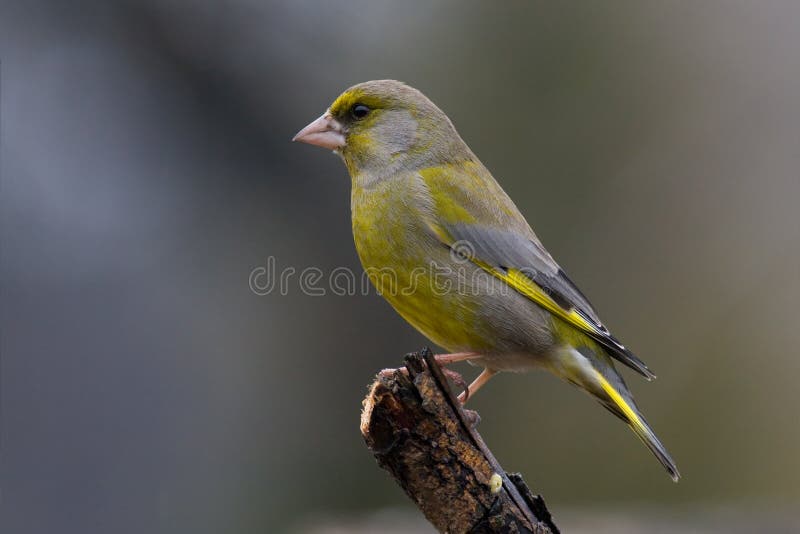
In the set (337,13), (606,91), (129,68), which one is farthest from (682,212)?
(129,68)

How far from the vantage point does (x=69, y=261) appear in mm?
6648

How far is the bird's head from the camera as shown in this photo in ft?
14.3

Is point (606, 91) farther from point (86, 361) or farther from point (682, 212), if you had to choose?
point (86, 361)

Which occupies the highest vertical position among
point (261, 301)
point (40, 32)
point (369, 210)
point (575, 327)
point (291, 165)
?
point (40, 32)

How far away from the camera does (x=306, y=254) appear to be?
7.14m

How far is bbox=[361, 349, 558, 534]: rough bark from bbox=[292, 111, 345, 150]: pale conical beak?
5.75 feet

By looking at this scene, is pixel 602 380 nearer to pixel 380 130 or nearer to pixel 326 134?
pixel 380 130

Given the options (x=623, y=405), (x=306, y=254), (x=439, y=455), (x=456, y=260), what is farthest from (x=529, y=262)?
(x=306, y=254)

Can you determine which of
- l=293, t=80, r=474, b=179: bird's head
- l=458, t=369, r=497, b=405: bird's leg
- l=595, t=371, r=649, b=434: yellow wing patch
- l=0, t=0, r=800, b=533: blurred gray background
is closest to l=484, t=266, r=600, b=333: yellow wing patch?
l=595, t=371, r=649, b=434: yellow wing patch

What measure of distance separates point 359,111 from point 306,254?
9.37ft

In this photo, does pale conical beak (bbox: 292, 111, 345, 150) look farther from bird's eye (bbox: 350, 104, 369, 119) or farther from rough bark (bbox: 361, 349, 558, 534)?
rough bark (bbox: 361, 349, 558, 534)

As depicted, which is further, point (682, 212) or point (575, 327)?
point (682, 212)

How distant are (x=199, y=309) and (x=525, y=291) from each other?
3.61 meters

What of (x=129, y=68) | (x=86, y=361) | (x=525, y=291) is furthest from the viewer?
(x=129, y=68)
